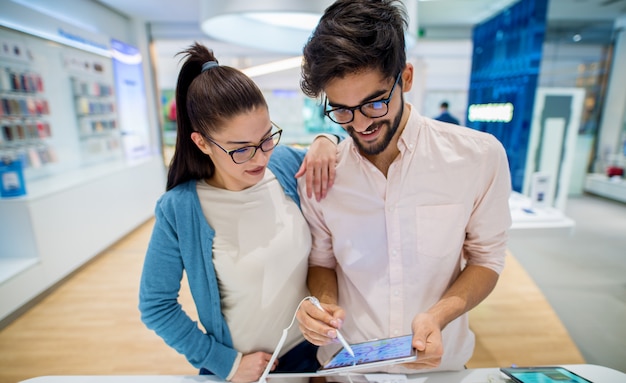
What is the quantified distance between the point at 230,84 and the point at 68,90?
4.66 metres

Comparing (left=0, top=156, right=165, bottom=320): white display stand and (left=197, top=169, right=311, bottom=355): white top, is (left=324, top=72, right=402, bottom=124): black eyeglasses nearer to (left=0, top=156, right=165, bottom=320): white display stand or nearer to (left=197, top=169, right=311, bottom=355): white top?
(left=197, top=169, right=311, bottom=355): white top

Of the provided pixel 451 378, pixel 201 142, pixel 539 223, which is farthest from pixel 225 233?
pixel 539 223

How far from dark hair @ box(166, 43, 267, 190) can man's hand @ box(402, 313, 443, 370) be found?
82 cm

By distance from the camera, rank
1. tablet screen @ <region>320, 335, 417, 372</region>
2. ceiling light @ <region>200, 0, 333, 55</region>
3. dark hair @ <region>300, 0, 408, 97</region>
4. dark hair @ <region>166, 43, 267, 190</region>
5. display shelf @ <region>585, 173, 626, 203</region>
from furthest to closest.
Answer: display shelf @ <region>585, 173, 626, 203</region> < ceiling light @ <region>200, 0, 333, 55</region> < dark hair @ <region>166, 43, 267, 190</region> < dark hair @ <region>300, 0, 408, 97</region> < tablet screen @ <region>320, 335, 417, 372</region>

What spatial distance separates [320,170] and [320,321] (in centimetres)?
49

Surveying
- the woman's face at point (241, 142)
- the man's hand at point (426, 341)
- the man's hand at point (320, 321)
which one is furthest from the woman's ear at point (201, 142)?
the man's hand at point (426, 341)

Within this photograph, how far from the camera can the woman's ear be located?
1103mm

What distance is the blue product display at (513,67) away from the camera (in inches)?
195

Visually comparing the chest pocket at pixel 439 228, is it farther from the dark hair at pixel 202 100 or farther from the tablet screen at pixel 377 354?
the dark hair at pixel 202 100

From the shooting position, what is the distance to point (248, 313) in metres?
1.17

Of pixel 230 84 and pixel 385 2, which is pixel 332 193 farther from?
pixel 385 2

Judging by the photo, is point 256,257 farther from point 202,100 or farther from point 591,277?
point 591,277

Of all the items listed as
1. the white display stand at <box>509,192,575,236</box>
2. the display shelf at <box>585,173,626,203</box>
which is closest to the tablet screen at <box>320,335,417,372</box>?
the white display stand at <box>509,192,575,236</box>

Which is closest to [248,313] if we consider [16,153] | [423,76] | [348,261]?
[348,261]
